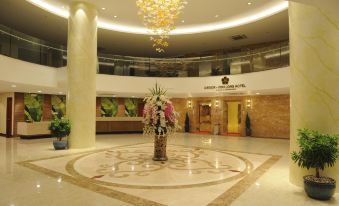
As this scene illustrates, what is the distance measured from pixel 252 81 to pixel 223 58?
2.59 m

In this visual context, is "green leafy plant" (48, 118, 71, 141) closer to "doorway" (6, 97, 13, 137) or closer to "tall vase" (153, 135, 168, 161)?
"tall vase" (153, 135, 168, 161)

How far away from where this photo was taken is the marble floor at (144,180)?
4.18 metres

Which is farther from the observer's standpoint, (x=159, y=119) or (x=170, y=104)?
(x=170, y=104)

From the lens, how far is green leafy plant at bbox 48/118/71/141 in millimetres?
8891

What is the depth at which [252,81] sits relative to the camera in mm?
12219

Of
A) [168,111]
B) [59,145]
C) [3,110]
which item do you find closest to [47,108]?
[3,110]

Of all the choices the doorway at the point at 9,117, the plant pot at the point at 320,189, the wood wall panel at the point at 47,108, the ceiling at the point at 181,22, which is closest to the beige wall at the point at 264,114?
the ceiling at the point at 181,22

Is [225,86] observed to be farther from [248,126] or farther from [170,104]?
[170,104]

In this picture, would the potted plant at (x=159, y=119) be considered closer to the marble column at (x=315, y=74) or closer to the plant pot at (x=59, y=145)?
the marble column at (x=315, y=74)

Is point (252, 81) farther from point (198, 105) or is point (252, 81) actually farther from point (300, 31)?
point (300, 31)

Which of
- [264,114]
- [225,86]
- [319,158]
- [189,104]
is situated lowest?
[319,158]

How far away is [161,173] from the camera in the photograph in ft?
19.6

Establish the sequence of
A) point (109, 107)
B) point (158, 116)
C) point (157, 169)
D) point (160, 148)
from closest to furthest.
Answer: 1. point (157, 169)
2. point (158, 116)
3. point (160, 148)
4. point (109, 107)

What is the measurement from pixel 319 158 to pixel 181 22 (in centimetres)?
998
